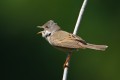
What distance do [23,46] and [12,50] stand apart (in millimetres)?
161

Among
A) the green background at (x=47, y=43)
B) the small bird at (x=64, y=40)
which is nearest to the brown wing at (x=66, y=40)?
the small bird at (x=64, y=40)

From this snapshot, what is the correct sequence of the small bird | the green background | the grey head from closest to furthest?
the small bird, the grey head, the green background

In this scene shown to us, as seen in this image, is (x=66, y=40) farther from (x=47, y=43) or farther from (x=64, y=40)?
(x=47, y=43)

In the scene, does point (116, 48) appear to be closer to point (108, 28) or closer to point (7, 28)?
point (108, 28)

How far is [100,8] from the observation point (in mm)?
12688

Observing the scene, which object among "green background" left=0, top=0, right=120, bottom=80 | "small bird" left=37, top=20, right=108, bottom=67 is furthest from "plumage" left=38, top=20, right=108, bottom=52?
"green background" left=0, top=0, right=120, bottom=80

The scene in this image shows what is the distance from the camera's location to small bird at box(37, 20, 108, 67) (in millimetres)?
8734

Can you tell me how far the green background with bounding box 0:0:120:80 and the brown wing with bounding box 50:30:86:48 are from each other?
2.62 m

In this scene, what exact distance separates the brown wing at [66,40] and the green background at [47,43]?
2622 millimetres

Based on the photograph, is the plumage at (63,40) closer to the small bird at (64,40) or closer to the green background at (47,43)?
the small bird at (64,40)

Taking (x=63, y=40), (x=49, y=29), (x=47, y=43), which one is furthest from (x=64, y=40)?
(x=47, y=43)

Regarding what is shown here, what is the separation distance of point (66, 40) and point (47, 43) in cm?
302

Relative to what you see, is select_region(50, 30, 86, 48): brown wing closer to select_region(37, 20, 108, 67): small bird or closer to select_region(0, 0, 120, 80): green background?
select_region(37, 20, 108, 67): small bird

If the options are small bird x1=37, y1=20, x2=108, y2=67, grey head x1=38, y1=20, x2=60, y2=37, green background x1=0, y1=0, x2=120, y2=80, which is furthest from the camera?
green background x1=0, y1=0, x2=120, y2=80
